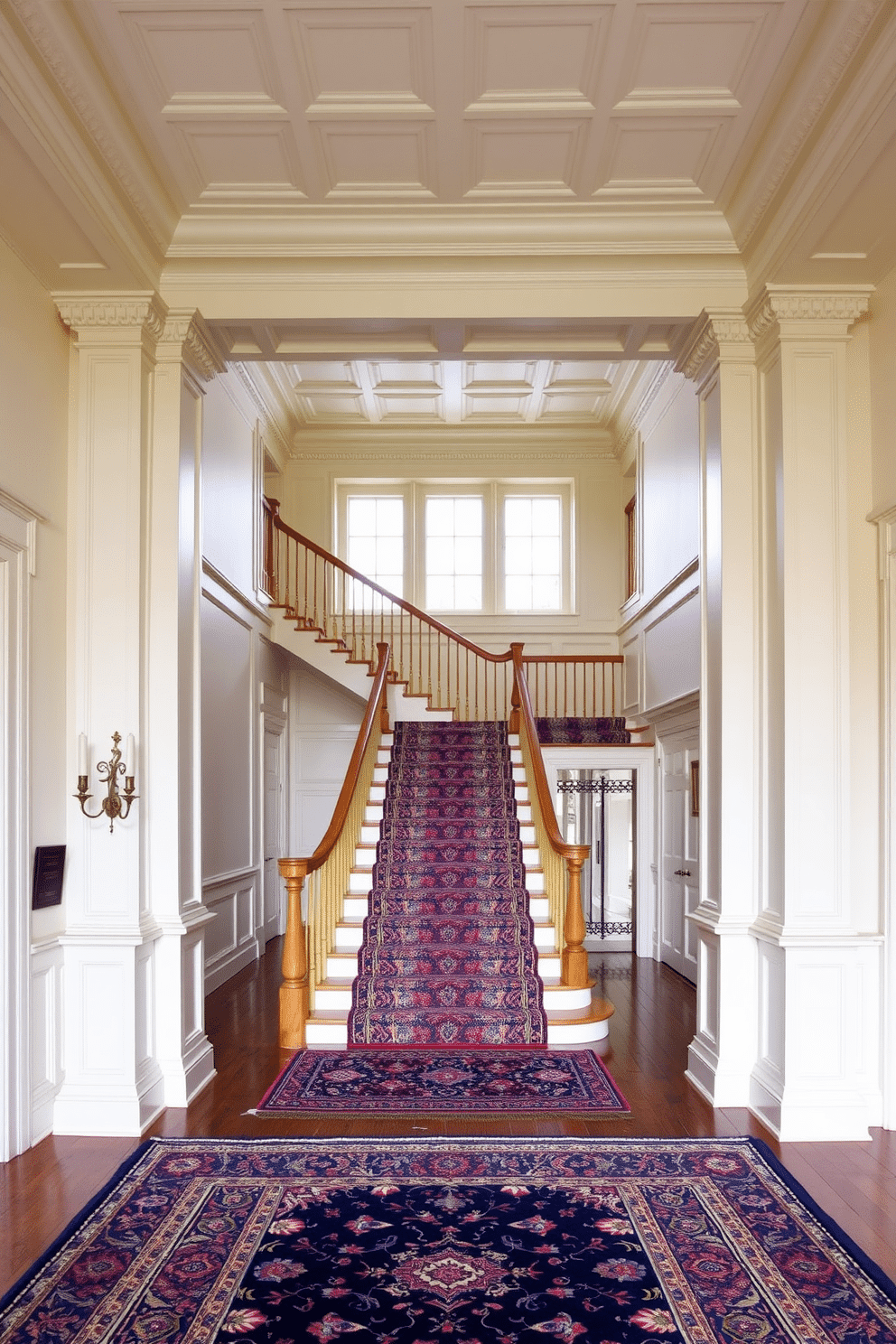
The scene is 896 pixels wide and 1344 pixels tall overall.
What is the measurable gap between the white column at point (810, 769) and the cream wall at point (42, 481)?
3.23m

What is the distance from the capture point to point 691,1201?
383 cm

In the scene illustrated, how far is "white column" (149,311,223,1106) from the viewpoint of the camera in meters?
5.06

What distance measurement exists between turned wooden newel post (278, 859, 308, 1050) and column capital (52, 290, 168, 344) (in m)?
2.94

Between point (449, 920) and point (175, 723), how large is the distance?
2.69 meters

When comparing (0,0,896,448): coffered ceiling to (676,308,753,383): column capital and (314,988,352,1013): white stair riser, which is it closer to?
(676,308,753,383): column capital

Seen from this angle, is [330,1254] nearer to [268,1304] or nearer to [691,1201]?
[268,1304]

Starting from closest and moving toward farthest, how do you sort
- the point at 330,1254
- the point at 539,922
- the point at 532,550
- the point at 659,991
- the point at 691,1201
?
the point at 330,1254 < the point at 691,1201 < the point at 539,922 < the point at 659,991 < the point at 532,550

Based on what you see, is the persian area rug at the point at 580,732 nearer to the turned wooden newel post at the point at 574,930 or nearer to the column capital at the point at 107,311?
the turned wooden newel post at the point at 574,930

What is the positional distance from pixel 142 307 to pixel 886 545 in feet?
11.8

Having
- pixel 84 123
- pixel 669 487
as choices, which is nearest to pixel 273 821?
pixel 669 487

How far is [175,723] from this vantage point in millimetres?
5109

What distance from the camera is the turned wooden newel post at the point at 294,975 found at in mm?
6098

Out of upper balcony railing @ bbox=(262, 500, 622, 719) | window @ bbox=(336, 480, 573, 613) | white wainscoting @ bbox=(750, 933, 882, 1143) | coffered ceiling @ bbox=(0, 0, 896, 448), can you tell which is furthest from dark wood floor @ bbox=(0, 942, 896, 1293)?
window @ bbox=(336, 480, 573, 613)

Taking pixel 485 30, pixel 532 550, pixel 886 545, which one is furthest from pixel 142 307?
pixel 532 550
